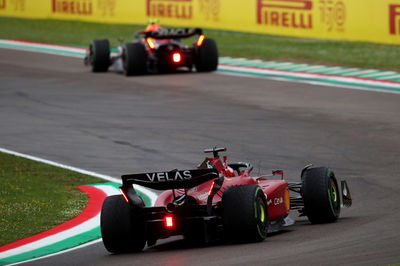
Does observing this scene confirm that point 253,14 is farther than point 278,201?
Yes

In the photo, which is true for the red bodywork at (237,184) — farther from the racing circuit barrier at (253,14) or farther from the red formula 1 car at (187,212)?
the racing circuit barrier at (253,14)

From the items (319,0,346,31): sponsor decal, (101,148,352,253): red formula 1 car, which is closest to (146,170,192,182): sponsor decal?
(101,148,352,253): red formula 1 car

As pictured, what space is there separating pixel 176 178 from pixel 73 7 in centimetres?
3005

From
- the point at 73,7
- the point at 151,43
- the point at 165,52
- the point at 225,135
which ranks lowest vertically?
the point at 225,135

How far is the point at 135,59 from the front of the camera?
2781 cm

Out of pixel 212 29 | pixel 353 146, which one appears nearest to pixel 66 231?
pixel 353 146

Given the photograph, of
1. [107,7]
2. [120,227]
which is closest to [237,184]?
[120,227]

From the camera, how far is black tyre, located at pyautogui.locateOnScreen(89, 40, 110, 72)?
28938mm

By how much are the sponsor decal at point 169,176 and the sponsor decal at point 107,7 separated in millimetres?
28330

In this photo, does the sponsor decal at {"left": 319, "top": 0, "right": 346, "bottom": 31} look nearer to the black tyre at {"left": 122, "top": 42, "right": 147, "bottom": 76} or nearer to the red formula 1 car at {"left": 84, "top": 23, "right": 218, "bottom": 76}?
the red formula 1 car at {"left": 84, "top": 23, "right": 218, "bottom": 76}

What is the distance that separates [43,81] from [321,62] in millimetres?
7424

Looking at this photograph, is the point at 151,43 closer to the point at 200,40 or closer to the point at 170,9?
the point at 200,40

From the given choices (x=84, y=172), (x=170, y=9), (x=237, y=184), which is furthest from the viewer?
(x=170, y=9)

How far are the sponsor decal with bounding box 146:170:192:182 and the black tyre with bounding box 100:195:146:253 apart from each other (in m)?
0.39
